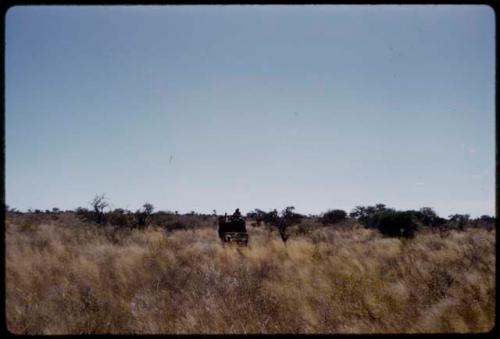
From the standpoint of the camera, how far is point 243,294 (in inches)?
257

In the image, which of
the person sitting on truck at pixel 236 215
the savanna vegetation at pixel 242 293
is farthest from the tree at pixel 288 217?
the savanna vegetation at pixel 242 293

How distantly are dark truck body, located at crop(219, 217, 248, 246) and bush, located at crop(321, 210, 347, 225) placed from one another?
23911 millimetres

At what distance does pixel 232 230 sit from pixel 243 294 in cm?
949

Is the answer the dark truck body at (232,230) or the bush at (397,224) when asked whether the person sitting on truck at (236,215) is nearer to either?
the dark truck body at (232,230)

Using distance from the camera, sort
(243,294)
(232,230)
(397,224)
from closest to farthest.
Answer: (243,294)
(232,230)
(397,224)

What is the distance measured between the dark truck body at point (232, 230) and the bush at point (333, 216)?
23911 mm

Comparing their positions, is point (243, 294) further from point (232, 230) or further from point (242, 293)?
point (232, 230)

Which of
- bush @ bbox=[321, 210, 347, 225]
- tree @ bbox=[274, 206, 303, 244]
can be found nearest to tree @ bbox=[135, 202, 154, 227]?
tree @ bbox=[274, 206, 303, 244]

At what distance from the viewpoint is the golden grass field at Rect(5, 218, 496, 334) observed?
201 inches

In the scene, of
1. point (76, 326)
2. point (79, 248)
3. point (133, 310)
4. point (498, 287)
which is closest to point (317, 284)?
point (133, 310)

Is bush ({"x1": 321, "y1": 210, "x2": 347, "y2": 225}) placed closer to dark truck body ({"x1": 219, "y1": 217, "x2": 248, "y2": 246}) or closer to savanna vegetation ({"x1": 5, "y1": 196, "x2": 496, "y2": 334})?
dark truck body ({"x1": 219, "y1": 217, "x2": 248, "y2": 246})

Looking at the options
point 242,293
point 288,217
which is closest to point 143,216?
point 288,217

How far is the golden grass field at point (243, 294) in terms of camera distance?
16.7 ft

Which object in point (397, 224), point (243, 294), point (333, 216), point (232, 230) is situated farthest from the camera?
point (333, 216)
